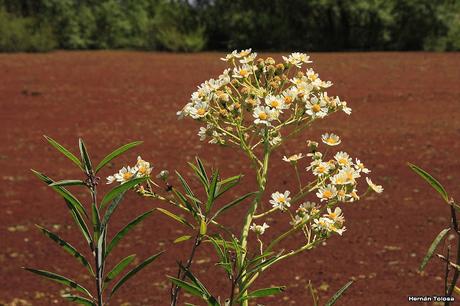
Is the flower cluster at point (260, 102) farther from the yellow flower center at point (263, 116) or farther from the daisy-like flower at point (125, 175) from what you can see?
the daisy-like flower at point (125, 175)

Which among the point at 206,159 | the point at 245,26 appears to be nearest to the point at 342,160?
the point at 206,159

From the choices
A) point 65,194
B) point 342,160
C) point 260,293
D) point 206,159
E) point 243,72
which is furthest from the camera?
point 206,159

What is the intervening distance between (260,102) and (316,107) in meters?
0.11

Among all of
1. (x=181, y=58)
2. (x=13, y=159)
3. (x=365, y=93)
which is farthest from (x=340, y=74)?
(x=13, y=159)

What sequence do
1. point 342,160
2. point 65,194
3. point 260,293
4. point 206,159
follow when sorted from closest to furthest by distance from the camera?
point 65,194 → point 260,293 → point 342,160 → point 206,159

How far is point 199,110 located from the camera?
4.27 feet

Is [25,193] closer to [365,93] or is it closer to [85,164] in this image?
[85,164]

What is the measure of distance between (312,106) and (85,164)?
0.42 meters

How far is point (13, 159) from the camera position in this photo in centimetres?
760

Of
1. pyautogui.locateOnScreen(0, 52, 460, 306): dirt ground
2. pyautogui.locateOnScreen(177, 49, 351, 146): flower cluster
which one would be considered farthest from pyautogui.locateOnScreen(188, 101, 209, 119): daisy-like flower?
pyautogui.locateOnScreen(0, 52, 460, 306): dirt ground

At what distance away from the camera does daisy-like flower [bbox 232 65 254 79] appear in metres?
1.40

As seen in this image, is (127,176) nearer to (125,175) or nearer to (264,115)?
(125,175)

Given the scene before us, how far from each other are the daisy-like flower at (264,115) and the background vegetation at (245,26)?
70.0 ft

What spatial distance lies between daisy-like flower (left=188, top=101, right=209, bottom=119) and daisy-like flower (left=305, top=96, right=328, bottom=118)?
0.17 metres
